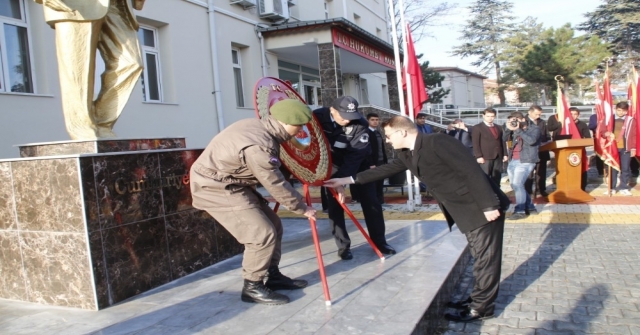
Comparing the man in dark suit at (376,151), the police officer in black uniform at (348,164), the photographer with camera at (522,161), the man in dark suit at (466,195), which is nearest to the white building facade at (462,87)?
the photographer with camera at (522,161)

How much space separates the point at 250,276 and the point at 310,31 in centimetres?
1166

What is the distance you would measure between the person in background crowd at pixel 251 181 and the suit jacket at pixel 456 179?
90cm

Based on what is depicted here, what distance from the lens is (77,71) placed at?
415 cm

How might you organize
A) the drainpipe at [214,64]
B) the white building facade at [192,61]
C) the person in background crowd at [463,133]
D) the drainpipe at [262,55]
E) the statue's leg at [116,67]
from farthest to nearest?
the drainpipe at [262,55]
the drainpipe at [214,64]
the person in background crowd at [463,133]
the white building facade at [192,61]
the statue's leg at [116,67]

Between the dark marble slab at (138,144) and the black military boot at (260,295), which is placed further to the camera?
the dark marble slab at (138,144)

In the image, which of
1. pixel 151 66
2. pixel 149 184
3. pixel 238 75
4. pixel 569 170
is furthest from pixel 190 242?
pixel 238 75

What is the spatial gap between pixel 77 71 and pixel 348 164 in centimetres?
261

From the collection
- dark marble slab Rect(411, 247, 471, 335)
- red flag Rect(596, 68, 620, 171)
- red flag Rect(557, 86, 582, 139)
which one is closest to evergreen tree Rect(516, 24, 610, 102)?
red flag Rect(596, 68, 620, 171)

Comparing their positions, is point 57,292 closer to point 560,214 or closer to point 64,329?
point 64,329

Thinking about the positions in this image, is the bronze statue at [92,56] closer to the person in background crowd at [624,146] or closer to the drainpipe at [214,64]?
the drainpipe at [214,64]

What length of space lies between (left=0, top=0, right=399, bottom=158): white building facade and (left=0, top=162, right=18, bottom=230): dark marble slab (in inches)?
170

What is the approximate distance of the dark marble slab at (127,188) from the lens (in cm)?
361

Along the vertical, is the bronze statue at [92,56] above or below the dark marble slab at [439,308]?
above

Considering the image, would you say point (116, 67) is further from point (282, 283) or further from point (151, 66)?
point (151, 66)
